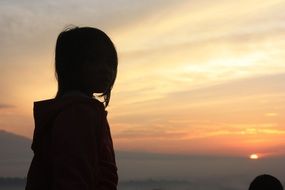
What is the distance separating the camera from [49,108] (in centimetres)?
Result: 273

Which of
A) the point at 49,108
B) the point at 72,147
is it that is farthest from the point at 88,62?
the point at 72,147

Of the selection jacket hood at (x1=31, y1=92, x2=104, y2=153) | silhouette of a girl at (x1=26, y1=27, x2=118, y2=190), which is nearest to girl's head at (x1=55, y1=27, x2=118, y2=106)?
silhouette of a girl at (x1=26, y1=27, x2=118, y2=190)

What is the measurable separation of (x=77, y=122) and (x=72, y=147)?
15 cm

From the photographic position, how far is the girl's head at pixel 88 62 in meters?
2.79

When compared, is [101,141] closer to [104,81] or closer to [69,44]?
[104,81]

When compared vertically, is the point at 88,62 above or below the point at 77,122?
above

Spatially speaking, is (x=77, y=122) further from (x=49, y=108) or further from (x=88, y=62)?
(x=88, y=62)

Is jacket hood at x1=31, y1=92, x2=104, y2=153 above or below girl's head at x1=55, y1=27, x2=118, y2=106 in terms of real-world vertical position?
below

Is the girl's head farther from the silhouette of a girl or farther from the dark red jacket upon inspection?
the dark red jacket

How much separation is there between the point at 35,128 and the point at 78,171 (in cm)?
47

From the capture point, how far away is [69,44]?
2891 mm

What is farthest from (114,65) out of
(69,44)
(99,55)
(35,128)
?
(35,128)

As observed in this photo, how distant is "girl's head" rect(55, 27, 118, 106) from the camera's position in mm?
2795

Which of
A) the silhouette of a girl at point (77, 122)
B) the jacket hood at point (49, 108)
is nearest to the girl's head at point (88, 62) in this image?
the silhouette of a girl at point (77, 122)
